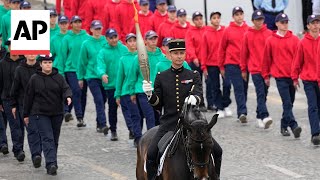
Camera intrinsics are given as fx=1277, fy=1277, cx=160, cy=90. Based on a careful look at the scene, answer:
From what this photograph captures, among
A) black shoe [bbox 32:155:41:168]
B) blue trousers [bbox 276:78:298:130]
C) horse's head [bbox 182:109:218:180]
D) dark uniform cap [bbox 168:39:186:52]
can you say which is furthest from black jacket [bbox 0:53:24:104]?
horse's head [bbox 182:109:218:180]

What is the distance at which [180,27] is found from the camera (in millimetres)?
26594

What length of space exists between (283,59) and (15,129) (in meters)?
4.94

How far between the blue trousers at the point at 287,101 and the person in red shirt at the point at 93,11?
7740mm

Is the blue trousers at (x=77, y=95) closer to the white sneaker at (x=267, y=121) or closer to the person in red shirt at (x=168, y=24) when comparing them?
the person in red shirt at (x=168, y=24)

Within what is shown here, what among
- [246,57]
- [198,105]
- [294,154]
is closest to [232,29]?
[246,57]

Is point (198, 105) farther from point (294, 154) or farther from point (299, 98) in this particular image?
point (299, 98)

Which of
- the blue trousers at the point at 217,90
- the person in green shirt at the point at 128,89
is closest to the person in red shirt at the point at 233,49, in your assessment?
the blue trousers at the point at 217,90

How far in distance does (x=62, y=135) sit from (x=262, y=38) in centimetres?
417

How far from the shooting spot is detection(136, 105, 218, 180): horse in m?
14.1

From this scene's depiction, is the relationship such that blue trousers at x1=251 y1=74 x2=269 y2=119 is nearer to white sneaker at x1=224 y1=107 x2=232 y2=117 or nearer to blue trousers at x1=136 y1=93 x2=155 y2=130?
white sneaker at x1=224 y1=107 x2=232 y2=117

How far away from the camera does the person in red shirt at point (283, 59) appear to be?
22641 millimetres

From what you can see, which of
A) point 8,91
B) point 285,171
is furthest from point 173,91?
point 8,91

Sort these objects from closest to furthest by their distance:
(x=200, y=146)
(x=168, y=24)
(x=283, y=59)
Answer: (x=200, y=146)
(x=283, y=59)
(x=168, y=24)

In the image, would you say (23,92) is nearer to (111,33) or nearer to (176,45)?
(111,33)
